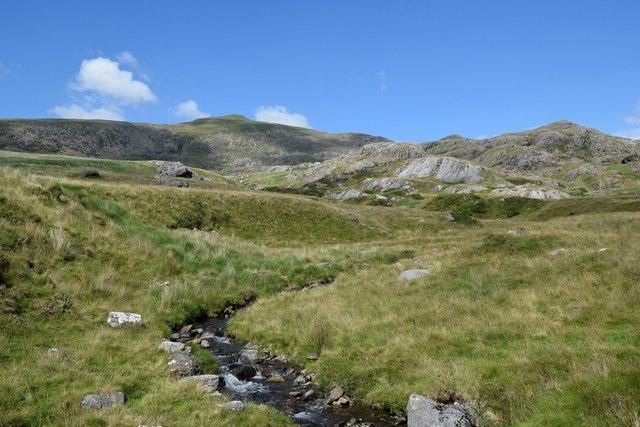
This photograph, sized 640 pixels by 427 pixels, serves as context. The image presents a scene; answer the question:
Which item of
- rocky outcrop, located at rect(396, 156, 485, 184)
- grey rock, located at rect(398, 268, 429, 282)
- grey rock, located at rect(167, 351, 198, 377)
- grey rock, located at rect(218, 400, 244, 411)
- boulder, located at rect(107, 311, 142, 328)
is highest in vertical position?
rocky outcrop, located at rect(396, 156, 485, 184)

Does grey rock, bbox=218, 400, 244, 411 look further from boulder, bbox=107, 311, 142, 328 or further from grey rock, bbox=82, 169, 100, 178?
grey rock, bbox=82, 169, 100, 178

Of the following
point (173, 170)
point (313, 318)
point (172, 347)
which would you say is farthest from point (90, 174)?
point (313, 318)

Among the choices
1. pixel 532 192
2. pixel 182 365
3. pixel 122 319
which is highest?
pixel 532 192

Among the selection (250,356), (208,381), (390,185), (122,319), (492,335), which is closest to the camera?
(208,381)

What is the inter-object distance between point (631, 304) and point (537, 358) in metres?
4.38

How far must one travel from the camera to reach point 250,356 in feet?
48.5

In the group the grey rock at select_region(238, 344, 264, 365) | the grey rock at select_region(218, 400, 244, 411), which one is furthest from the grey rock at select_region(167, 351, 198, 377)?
the grey rock at select_region(218, 400, 244, 411)

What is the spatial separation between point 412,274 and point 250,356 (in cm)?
1130

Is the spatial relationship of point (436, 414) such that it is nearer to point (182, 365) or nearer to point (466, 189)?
point (182, 365)

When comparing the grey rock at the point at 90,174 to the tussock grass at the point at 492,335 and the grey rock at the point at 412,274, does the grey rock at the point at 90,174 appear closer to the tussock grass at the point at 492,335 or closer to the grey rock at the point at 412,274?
the tussock grass at the point at 492,335

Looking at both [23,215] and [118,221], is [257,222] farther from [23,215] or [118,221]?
[23,215]

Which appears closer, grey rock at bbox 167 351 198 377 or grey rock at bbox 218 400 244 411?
grey rock at bbox 218 400 244 411

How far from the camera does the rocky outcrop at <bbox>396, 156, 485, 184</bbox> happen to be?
163 meters

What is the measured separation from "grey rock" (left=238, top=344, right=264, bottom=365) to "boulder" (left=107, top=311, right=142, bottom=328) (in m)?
4.34
